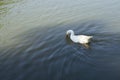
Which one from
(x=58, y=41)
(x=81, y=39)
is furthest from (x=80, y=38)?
(x=58, y=41)

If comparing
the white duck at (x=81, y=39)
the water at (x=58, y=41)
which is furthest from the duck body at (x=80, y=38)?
the water at (x=58, y=41)

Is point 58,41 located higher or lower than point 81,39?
lower

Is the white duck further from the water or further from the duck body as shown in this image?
the water

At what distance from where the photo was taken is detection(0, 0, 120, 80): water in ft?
30.8

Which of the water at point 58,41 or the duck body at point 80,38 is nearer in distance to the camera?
the water at point 58,41

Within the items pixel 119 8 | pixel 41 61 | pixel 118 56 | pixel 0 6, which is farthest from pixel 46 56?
pixel 0 6

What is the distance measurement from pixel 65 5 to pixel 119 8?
4.70 metres

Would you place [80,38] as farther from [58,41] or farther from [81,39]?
[58,41]

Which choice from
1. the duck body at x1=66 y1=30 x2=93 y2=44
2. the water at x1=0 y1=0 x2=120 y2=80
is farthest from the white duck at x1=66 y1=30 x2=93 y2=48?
the water at x1=0 y1=0 x2=120 y2=80

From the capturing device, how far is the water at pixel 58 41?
9.38 meters

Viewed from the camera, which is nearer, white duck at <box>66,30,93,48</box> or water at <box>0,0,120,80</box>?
water at <box>0,0,120,80</box>

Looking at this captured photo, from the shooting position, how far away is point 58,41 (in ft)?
40.7

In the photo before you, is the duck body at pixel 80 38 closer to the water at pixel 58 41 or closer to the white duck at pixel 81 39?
the white duck at pixel 81 39

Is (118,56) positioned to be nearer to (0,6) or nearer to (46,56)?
(46,56)
